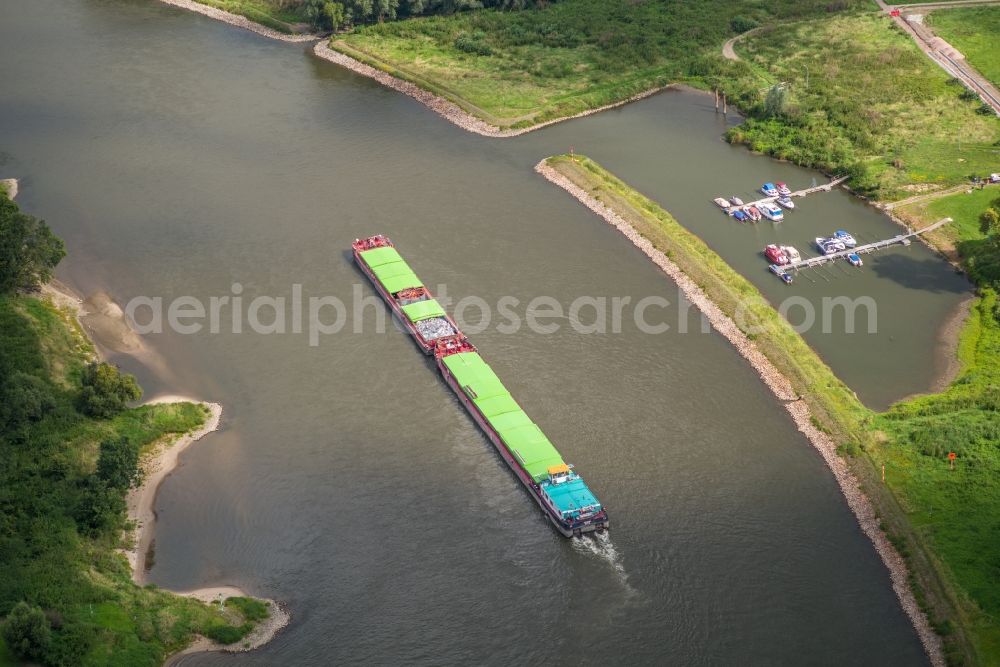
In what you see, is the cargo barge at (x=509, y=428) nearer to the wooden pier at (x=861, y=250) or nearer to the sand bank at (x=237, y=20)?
the wooden pier at (x=861, y=250)

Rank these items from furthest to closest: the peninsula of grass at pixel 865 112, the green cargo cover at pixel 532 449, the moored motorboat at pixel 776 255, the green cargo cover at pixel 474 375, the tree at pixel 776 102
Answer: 1. the tree at pixel 776 102
2. the peninsula of grass at pixel 865 112
3. the moored motorboat at pixel 776 255
4. the green cargo cover at pixel 474 375
5. the green cargo cover at pixel 532 449

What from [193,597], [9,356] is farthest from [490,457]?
[9,356]

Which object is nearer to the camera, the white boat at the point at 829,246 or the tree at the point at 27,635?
the tree at the point at 27,635

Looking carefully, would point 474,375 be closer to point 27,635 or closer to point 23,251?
point 27,635

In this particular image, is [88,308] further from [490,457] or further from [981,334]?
[981,334]

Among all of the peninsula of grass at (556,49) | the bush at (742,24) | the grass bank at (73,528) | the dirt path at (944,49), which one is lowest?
the grass bank at (73,528)

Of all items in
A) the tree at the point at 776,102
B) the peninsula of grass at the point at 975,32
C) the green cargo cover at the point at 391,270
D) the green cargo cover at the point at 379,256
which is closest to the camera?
the green cargo cover at the point at 391,270

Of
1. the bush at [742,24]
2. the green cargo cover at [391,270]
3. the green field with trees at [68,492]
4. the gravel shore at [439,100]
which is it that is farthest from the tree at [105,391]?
the bush at [742,24]

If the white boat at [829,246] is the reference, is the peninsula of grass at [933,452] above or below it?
below
